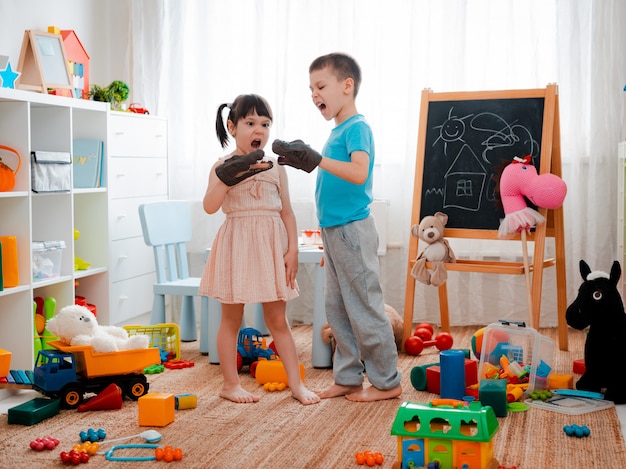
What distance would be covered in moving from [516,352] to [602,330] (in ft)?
1.11

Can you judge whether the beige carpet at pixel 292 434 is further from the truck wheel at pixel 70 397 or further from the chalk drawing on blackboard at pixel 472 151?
the chalk drawing on blackboard at pixel 472 151

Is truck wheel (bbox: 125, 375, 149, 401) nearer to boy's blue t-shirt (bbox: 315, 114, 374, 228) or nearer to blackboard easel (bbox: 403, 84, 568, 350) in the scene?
boy's blue t-shirt (bbox: 315, 114, 374, 228)

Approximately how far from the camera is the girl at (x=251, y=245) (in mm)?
2730

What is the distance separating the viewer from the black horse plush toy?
2.76m

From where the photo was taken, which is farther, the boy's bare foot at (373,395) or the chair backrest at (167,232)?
the chair backrest at (167,232)

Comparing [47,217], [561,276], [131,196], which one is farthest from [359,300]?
[131,196]

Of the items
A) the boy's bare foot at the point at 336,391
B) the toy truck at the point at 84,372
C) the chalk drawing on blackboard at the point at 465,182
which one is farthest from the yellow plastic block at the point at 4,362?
the chalk drawing on blackboard at the point at 465,182

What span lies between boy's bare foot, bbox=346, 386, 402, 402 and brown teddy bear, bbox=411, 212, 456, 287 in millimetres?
853

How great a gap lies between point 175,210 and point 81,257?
0.49m

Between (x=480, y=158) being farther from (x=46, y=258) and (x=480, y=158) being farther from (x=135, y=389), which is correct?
(x=46, y=258)

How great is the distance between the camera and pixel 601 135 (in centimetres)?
404

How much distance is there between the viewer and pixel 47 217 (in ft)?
11.4

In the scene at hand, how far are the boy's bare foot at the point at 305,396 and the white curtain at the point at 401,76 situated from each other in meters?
1.60

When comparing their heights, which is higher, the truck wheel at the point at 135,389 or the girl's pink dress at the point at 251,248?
the girl's pink dress at the point at 251,248
